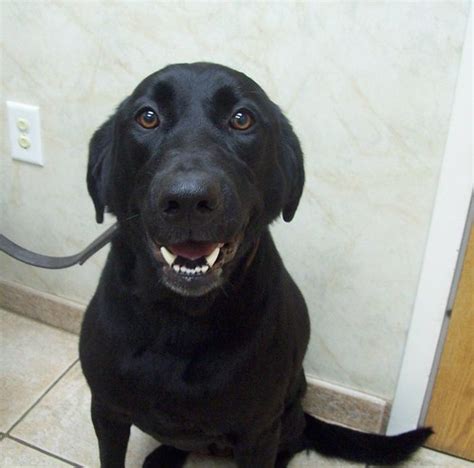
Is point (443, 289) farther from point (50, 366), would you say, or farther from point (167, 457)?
point (50, 366)

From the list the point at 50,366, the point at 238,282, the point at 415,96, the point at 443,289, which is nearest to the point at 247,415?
the point at 238,282

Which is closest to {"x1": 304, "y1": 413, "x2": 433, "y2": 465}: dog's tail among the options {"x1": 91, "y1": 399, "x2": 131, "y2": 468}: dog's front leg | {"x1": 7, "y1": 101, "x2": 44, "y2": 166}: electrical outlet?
{"x1": 91, "y1": 399, "x2": 131, "y2": 468}: dog's front leg

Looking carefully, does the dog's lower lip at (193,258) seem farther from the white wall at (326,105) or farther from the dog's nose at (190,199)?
the white wall at (326,105)

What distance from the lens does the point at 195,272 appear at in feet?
2.76

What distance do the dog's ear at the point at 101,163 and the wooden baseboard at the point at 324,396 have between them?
71 centimetres

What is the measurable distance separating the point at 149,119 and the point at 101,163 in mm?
135

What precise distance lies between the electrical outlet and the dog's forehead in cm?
62

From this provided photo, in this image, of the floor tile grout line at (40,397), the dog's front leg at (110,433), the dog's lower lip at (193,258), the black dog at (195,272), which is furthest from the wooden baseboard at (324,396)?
the dog's lower lip at (193,258)

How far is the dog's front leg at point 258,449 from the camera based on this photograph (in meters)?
1.06

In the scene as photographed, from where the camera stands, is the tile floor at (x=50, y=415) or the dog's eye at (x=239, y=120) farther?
the tile floor at (x=50, y=415)

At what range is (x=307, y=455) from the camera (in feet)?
4.59

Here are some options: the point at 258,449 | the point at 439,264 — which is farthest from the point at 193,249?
the point at 439,264

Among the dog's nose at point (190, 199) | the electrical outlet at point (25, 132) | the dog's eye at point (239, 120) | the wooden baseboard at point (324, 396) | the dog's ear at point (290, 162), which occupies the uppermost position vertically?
the dog's eye at point (239, 120)

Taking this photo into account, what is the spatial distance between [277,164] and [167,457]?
680 millimetres
